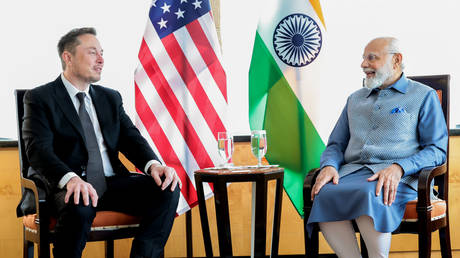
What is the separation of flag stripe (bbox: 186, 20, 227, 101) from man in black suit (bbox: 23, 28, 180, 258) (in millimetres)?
542

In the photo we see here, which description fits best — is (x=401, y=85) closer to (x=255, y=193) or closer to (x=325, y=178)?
(x=325, y=178)

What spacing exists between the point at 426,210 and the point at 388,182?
211mm

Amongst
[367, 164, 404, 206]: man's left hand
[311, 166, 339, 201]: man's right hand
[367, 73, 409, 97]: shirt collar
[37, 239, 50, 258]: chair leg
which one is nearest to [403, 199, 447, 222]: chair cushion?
[367, 164, 404, 206]: man's left hand

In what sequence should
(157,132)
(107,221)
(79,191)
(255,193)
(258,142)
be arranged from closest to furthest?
(79,191)
(107,221)
(255,193)
(258,142)
(157,132)

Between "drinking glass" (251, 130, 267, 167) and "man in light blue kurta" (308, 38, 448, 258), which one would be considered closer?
"man in light blue kurta" (308, 38, 448, 258)

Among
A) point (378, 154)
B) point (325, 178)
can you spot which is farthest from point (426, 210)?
point (325, 178)

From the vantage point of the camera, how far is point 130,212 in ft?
7.86

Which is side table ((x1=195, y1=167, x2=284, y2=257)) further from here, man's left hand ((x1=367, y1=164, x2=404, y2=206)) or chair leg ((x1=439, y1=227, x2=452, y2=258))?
chair leg ((x1=439, y1=227, x2=452, y2=258))

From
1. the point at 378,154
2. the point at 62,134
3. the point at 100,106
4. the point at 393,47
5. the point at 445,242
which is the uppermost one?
the point at 393,47

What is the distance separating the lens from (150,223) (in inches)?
93.1

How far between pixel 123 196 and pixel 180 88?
0.76m

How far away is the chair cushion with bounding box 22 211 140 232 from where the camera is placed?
7.55ft

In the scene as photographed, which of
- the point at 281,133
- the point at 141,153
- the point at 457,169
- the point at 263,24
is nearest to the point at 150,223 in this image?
the point at 141,153

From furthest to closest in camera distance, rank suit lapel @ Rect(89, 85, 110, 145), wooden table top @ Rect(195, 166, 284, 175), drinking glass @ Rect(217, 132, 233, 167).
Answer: suit lapel @ Rect(89, 85, 110, 145)
drinking glass @ Rect(217, 132, 233, 167)
wooden table top @ Rect(195, 166, 284, 175)
